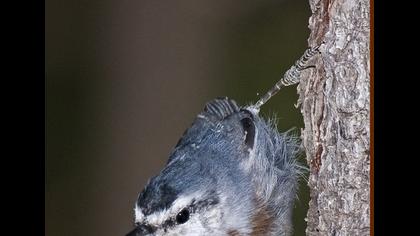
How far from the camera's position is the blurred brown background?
140 cm

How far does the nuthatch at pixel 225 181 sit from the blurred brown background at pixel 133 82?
3 centimetres

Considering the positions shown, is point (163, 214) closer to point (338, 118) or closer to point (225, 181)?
point (225, 181)

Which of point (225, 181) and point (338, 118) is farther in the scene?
point (225, 181)

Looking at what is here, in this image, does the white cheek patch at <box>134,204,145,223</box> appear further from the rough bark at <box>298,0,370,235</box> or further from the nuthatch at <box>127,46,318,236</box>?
the rough bark at <box>298,0,370,235</box>

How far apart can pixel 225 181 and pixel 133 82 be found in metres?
0.29

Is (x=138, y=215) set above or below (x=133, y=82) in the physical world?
below

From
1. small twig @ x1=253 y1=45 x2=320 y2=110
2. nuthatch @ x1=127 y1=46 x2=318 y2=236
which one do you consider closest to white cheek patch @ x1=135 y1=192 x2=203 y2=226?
nuthatch @ x1=127 y1=46 x2=318 y2=236

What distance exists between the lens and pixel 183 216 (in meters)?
1.39

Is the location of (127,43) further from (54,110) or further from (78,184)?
(78,184)

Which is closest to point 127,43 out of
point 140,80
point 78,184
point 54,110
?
point 140,80

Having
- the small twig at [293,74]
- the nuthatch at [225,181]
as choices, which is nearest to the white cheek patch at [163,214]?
the nuthatch at [225,181]

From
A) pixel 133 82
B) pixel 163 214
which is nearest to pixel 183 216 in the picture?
pixel 163 214

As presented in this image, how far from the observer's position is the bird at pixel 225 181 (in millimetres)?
1380
